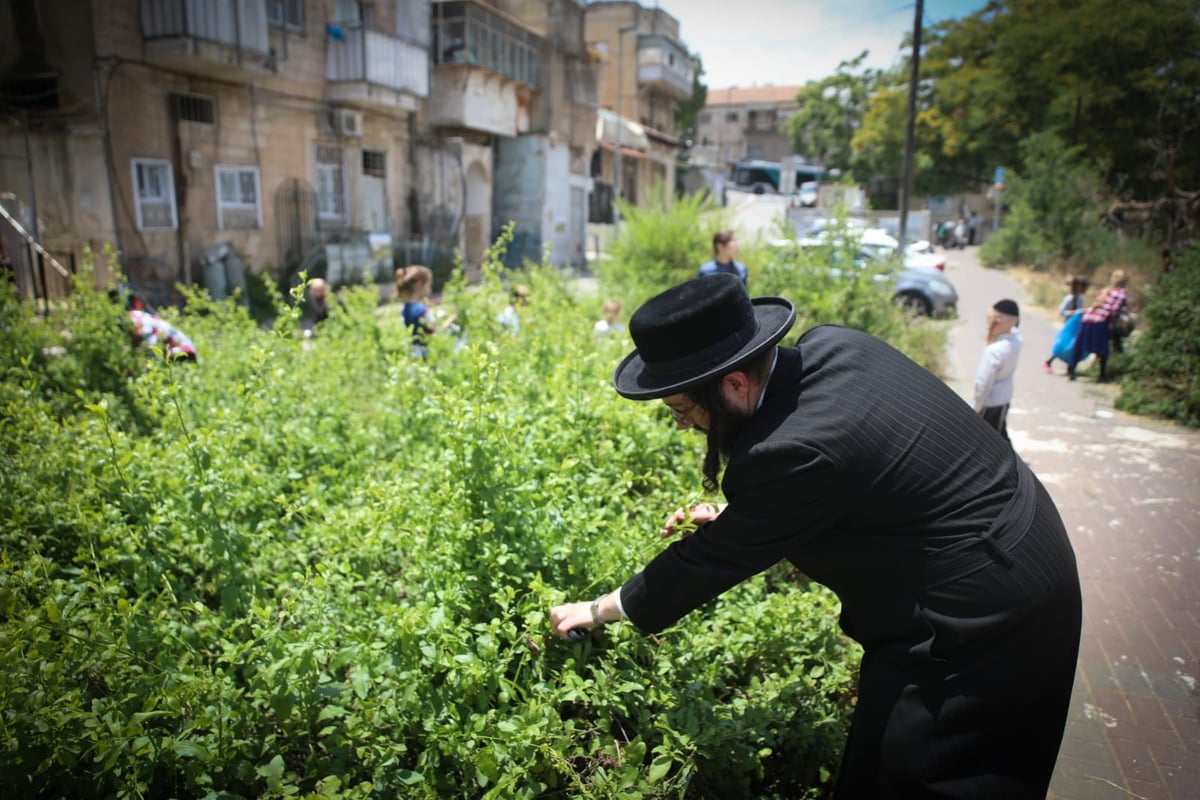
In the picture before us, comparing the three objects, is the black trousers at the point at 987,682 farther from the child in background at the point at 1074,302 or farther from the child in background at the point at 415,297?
the child in background at the point at 1074,302

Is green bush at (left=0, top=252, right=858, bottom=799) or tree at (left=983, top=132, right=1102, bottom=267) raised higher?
tree at (left=983, top=132, right=1102, bottom=267)

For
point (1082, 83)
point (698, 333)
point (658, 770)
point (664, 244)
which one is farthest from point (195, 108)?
point (1082, 83)

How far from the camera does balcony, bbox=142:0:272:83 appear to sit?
13.3 meters

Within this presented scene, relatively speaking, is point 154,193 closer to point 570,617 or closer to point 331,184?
point 331,184

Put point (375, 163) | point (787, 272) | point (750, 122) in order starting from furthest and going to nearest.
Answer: point (750, 122), point (375, 163), point (787, 272)

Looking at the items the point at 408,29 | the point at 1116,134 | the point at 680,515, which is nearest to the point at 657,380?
the point at 680,515

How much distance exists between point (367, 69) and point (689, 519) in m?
18.4

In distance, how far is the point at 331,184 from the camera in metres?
18.7

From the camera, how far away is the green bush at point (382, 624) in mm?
2135

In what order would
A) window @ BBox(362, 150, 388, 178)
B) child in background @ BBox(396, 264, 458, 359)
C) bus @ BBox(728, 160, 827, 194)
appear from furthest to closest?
bus @ BBox(728, 160, 827, 194) < window @ BBox(362, 150, 388, 178) < child in background @ BBox(396, 264, 458, 359)

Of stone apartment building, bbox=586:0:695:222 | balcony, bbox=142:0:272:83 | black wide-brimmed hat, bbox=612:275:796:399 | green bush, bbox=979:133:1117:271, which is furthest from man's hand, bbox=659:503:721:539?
stone apartment building, bbox=586:0:695:222

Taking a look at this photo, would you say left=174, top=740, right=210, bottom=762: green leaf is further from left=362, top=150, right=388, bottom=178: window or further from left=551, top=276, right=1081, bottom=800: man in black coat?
left=362, top=150, right=388, bottom=178: window

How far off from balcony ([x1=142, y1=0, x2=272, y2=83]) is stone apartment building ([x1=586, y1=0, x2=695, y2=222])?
874 inches

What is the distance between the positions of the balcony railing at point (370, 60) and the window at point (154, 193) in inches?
216
